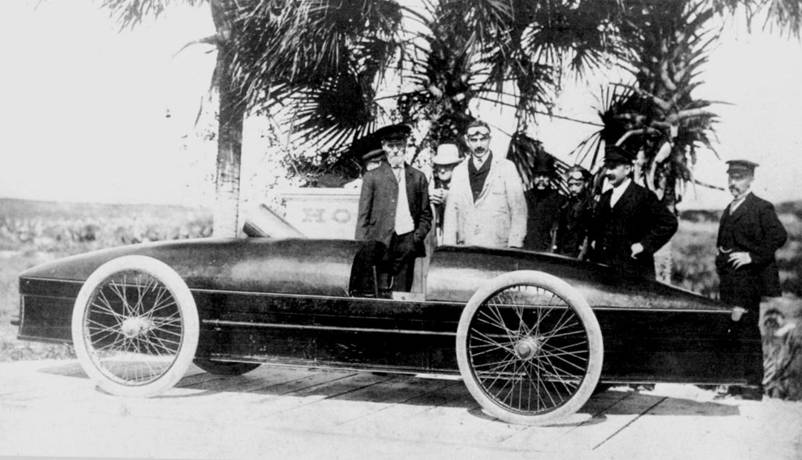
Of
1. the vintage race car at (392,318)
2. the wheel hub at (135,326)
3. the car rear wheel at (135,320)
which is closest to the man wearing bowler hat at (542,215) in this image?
the vintage race car at (392,318)

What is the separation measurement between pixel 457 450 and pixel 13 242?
2.42m

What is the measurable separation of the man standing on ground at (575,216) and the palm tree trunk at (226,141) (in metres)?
1.88

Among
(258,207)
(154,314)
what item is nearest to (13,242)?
(154,314)

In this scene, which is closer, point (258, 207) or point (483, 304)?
point (483, 304)

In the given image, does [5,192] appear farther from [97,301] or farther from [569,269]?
[569,269]

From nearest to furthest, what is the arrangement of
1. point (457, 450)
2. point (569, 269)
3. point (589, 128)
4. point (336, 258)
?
point (457, 450), point (569, 269), point (336, 258), point (589, 128)

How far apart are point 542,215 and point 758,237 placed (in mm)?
1505

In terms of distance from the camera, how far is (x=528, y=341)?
2.93m

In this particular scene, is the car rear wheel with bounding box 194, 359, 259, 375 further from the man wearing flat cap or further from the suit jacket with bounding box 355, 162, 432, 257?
the man wearing flat cap

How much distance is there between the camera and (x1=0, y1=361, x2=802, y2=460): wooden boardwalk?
2.82m

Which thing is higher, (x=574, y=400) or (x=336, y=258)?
→ (x=336, y=258)

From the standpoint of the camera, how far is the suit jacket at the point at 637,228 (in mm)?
3650

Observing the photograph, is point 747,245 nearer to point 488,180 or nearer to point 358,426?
point 488,180

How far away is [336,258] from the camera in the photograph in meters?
3.30
